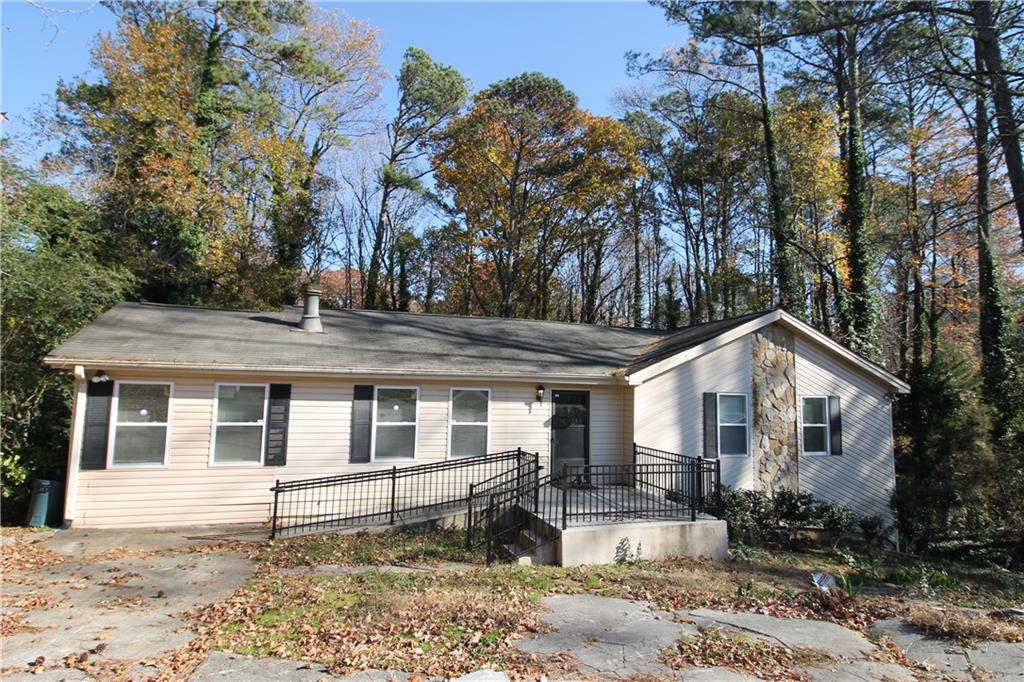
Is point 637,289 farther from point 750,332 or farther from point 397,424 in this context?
point 397,424

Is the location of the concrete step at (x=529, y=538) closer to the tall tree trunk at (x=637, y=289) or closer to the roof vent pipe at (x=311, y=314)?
the roof vent pipe at (x=311, y=314)

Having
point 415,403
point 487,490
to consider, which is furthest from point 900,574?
point 415,403

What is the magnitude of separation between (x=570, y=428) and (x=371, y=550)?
17.2ft

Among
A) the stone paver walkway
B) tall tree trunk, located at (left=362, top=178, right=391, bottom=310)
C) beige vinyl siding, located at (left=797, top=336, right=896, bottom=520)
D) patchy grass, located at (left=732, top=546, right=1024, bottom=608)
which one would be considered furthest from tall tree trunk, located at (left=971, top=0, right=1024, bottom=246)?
tall tree trunk, located at (left=362, top=178, right=391, bottom=310)

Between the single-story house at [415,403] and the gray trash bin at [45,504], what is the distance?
0.72m

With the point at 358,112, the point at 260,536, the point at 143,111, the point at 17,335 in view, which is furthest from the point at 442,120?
the point at 260,536

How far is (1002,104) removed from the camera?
1058cm

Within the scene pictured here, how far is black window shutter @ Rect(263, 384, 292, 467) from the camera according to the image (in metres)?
10.5

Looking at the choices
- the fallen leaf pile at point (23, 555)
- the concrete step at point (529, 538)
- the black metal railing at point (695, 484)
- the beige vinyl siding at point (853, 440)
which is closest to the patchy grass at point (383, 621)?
the concrete step at point (529, 538)

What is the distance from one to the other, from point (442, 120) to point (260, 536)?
79.6 ft

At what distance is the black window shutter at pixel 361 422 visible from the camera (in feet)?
36.0

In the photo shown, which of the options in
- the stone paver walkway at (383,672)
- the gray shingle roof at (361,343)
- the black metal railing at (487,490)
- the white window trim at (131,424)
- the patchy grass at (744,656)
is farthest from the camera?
the gray shingle roof at (361,343)

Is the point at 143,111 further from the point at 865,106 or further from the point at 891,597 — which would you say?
the point at 865,106

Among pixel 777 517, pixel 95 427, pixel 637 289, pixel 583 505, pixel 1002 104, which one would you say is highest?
pixel 637 289
